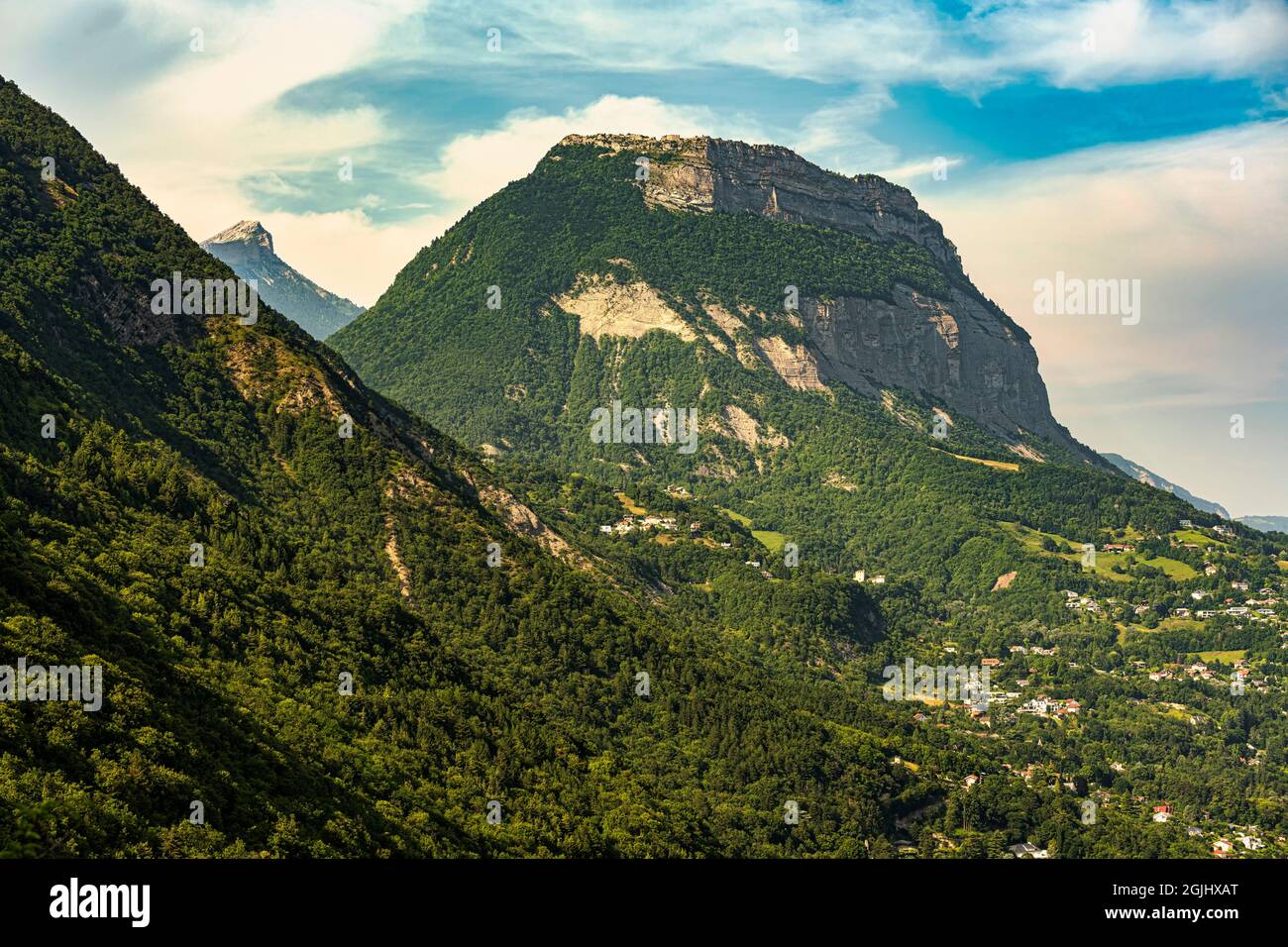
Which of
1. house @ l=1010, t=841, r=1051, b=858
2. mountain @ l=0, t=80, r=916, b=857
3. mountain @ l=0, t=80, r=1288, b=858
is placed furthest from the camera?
house @ l=1010, t=841, r=1051, b=858

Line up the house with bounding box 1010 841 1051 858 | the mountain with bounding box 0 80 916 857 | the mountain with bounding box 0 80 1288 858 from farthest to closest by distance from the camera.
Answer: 1. the house with bounding box 1010 841 1051 858
2. the mountain with bounding box 0 80 1288 858
3. the mountain with bounding box 0 80 916 857

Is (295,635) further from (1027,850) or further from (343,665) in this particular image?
(1027,850)

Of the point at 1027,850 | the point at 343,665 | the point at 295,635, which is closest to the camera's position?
the point at 295,635

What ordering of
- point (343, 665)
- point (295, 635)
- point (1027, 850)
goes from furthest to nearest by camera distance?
point (1027, 850), point (343, 665), point (295, 635)

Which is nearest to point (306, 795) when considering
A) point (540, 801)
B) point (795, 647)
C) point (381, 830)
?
point (381, 830)

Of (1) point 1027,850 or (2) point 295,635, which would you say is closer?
(2) point 295,635

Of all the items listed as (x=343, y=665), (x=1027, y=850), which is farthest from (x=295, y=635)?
(x=1027, y=850)

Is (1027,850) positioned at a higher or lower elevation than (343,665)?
lower

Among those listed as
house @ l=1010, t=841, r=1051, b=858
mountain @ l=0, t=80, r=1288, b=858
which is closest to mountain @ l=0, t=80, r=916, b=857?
mountain @ l=0, t=80, r=1288, b=858

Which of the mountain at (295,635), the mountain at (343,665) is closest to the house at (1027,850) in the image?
the mountain at (343,665)

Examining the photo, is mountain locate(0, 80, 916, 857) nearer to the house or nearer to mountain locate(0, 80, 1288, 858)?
mountain locate(0, 80, 1288, 858)
